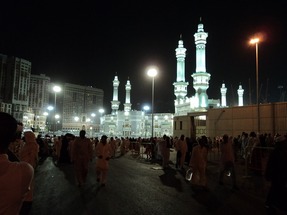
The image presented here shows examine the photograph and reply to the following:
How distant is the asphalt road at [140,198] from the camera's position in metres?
6.25

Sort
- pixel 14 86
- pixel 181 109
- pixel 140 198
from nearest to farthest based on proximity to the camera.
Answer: pixel 140 198
pixel 181 109
pixel 14 86

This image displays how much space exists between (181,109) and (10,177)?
72777 millimetres

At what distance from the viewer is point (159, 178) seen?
1100cm

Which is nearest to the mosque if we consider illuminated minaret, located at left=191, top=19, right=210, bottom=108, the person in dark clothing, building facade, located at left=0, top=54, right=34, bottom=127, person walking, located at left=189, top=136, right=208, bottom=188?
illuminated minaret, located at left=191, top=19, right=210, bottom=108

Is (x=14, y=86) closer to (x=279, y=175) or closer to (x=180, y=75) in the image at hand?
(x=180, y=75)

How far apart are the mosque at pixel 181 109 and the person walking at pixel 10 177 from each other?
100ft

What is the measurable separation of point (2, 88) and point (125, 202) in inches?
4004

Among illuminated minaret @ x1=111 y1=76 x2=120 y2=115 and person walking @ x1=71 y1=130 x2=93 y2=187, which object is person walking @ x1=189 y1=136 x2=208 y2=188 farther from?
illuminated minaret @ x1=111 y1=76 x2=120 y2=115

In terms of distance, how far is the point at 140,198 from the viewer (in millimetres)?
7449

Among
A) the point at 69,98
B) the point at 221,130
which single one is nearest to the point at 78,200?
the point at 221,130

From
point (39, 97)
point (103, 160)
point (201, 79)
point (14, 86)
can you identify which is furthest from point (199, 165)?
point (39, 97)

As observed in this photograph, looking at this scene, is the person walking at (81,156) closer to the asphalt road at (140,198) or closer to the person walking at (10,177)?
the asphalt road at (140,198)

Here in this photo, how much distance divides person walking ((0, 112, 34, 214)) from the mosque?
30487 millimetres

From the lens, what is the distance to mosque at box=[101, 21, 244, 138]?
38.0 m
